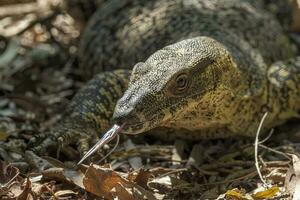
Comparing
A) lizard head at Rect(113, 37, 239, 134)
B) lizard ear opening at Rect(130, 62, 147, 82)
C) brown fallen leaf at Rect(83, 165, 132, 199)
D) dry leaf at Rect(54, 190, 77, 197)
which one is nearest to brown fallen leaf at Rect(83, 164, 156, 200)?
brown fallen leaf at Rect(83, 165, 132, 199)

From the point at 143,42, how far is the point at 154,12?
0.46 meters

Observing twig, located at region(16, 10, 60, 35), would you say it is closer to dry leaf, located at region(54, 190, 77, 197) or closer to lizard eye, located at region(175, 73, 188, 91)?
dry leaf, located at region(54, 190, 77, 197)

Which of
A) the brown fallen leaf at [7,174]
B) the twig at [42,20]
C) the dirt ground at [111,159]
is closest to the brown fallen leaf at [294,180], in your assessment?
the dirt ground at [111,159]

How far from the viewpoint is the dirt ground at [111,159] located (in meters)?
5.06

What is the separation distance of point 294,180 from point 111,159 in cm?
154

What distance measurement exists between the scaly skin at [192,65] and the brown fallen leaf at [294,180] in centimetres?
73

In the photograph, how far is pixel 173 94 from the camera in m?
5.00

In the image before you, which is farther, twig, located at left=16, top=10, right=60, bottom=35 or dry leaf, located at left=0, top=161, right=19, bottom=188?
twig, located at left=16, top=10, right=60, bottom=35

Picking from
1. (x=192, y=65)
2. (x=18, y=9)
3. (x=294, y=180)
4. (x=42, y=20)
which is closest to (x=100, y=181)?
(x=192, y=65)

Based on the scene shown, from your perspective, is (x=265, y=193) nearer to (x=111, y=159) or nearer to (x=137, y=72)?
(x=137, y=72)

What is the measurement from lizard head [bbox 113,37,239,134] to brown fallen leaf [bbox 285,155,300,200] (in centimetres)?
82

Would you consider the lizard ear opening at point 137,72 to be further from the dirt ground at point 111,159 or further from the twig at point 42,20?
the twig at point 42,20

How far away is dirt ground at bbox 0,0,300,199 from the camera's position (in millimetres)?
5062

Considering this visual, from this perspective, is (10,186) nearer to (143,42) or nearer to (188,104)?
(188,104)
